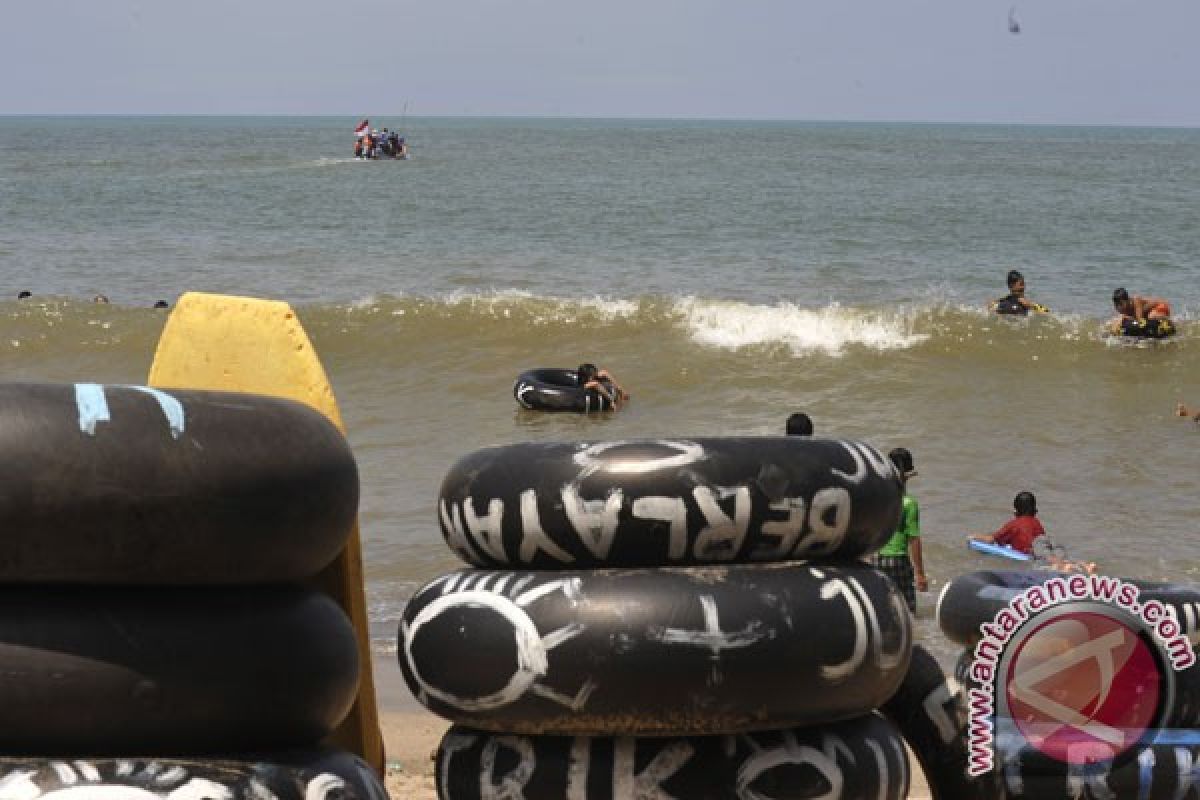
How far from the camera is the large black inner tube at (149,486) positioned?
3527mm

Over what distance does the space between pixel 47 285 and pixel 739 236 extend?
17.9 m

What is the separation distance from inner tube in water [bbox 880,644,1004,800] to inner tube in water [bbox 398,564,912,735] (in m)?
0.55

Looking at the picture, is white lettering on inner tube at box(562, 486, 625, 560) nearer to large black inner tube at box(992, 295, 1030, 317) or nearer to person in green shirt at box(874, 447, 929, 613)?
person in green shirt at box(874, 447, 929, 613)

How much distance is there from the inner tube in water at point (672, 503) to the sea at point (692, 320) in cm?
437

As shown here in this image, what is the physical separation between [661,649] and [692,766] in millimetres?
339

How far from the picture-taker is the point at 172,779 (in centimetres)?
358

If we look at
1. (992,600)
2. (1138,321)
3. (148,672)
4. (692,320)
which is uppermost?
(148,672)

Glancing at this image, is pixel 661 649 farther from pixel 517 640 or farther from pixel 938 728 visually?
pixel 938 728

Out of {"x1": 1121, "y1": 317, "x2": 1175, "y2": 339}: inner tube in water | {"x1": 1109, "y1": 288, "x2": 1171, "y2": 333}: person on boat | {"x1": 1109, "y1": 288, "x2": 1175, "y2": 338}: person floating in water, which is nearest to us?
{"x1": 1109, "y1": 288, "x2": 1171, "y2": 333}: person on boat

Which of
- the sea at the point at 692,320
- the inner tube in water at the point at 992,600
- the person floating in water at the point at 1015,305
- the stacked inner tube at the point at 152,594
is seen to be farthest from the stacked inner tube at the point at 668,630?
the person floating in water at the point at 1015,305

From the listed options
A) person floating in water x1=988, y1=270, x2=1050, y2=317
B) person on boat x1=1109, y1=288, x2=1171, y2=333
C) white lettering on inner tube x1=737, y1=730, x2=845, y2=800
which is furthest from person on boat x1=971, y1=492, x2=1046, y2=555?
person floating in water x1=988, y1=270, x2=1050, y2=317

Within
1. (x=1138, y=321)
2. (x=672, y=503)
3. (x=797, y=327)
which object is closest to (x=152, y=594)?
(x=672, y=503)

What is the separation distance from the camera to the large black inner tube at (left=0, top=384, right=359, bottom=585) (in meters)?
3.53

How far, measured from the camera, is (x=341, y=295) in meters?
32.0
